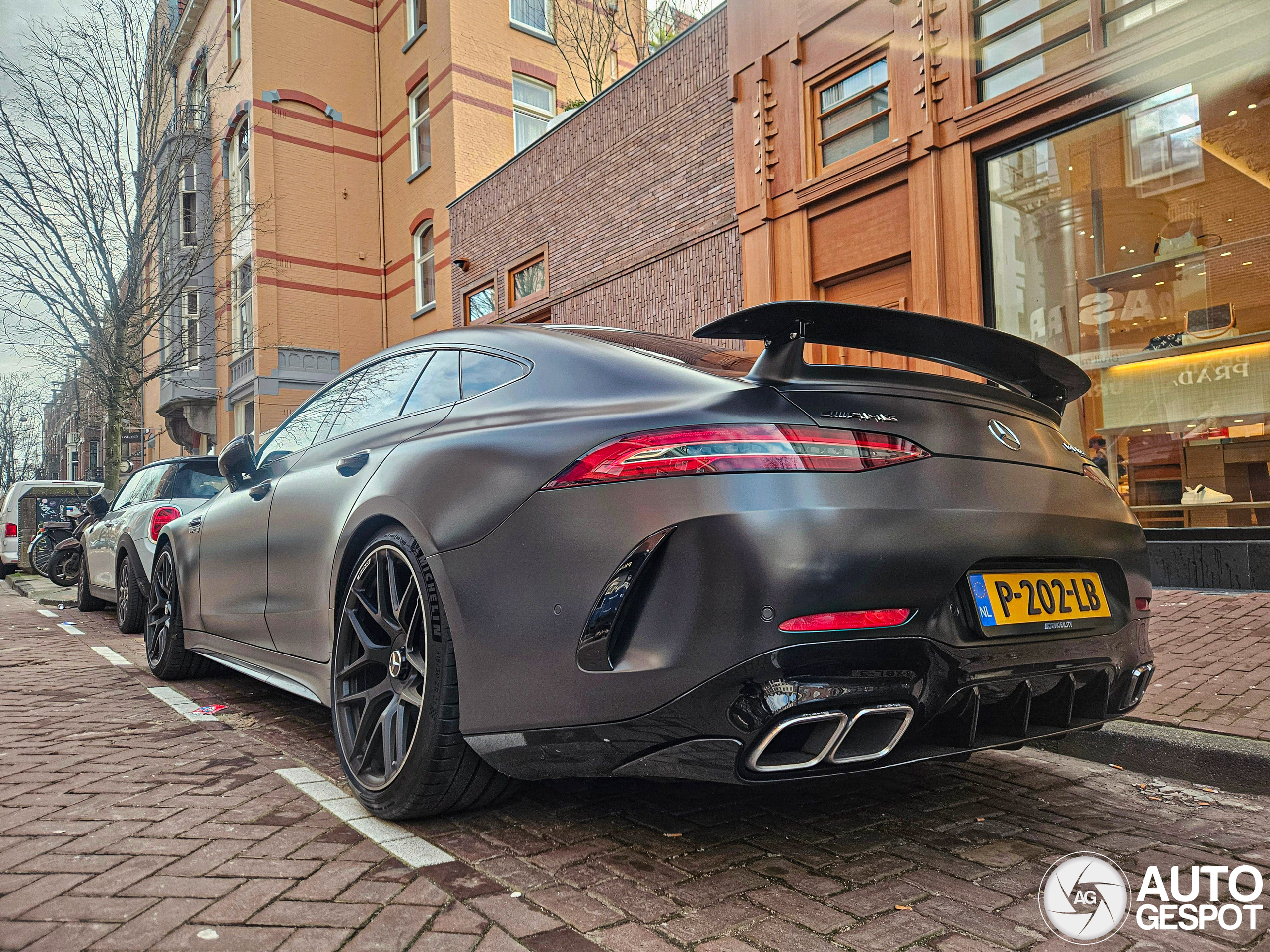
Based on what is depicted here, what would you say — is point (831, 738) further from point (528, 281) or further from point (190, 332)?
point (190, 332)

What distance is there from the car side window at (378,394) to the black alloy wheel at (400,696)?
1.98 feet

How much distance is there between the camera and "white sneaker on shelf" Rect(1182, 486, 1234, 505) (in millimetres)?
6742

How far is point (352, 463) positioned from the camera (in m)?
3.05

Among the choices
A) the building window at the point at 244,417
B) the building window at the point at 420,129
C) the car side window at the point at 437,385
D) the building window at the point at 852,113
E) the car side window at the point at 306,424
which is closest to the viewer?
the car side window at the point at 437,385

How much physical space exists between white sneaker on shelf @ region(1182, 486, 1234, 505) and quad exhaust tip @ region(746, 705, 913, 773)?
5966 millimetres

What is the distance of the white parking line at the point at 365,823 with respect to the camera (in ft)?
7.61

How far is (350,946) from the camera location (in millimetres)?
1826

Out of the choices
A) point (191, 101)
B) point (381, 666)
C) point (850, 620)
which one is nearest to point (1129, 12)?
point (850, 620)

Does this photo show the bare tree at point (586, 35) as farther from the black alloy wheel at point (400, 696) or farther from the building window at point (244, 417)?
the black alloy wheel at point (400, 696)

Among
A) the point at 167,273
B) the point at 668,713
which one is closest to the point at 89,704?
the point at 668,713

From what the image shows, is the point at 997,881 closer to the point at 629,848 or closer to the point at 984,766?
the point at 629,848

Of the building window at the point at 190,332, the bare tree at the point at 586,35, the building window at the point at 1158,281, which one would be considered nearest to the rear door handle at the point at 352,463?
the building window at the point at 1158,281

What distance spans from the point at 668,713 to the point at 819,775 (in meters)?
0.34

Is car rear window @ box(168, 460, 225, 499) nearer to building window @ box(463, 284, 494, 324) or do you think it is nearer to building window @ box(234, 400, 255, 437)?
building window @ box(463, 284, 494, 324)
